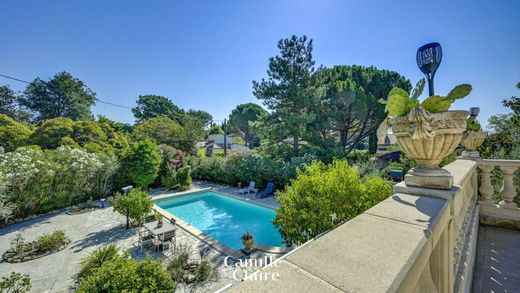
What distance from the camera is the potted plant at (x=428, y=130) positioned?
1771mm

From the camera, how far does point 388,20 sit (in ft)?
18.1

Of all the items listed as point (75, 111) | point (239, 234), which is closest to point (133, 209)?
point (239, 234)

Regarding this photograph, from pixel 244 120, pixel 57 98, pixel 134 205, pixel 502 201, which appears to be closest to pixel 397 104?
pixel 502 201

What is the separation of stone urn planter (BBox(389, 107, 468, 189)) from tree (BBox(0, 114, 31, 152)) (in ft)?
72.3

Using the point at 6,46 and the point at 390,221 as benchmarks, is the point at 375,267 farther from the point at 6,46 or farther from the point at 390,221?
the point at 6,46

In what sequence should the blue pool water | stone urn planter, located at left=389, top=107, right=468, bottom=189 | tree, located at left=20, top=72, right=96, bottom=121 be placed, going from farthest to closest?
tree, located at left=20, top=72, right=96, bottom=121 < the blue pool water < stone urn planter, located at left=389, top=107, right=468, bottom=189

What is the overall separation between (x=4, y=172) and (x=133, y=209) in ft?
15.8

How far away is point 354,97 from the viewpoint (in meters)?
14.0

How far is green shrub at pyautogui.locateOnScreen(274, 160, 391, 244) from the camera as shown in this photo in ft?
10.4

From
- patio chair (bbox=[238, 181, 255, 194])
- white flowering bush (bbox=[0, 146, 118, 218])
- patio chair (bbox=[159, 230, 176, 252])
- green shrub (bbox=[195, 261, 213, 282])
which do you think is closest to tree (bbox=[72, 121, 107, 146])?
white flowering bush (bbox=[0, 146, 118, 218])

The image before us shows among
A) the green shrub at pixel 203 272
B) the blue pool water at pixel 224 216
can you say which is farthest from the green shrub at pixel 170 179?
the green shrub at pixel 203 272

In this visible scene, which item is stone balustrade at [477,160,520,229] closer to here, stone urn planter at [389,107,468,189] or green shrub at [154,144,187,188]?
stone urn planter at [389,107,468,189]

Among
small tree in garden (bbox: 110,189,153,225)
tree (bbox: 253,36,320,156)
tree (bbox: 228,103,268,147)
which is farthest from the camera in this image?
tree (bbox: 228,103,268,147)

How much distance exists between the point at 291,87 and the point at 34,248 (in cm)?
1291
